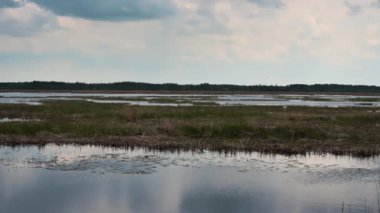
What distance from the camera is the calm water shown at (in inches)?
537

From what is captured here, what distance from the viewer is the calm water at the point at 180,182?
1364cm

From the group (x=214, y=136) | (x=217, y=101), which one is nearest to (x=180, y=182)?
(x=214, y=136)

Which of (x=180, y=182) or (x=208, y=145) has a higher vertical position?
(x=208, y=145)

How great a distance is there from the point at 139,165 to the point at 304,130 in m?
12.0

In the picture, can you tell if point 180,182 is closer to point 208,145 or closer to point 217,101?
point 208,145

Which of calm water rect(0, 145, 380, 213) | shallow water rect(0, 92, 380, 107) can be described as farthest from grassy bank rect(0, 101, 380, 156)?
shallow water rect(0, 92, 380, 107)

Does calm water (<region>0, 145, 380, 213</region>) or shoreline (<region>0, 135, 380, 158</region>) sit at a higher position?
shoreline (<region>0, 135, 380, 158</region>)

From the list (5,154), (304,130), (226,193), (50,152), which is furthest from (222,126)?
(226,193)

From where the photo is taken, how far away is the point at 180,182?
16406 mm

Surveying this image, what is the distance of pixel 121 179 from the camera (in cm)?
1669

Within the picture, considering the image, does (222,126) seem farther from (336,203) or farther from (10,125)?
(336,203)

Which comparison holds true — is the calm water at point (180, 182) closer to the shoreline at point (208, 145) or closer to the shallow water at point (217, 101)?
the shoreline at point (208, 145)

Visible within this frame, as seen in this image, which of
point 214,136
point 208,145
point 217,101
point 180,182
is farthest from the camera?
point 217,101

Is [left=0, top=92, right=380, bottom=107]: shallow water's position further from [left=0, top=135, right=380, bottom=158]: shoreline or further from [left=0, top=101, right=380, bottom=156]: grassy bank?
[left=0, top=135, right=380, bottom=158]: shoreline
